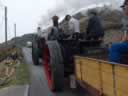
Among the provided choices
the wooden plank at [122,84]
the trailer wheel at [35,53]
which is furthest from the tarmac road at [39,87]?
the wooden plank at [122,84]

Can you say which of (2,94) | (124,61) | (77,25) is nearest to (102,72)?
(124,61)

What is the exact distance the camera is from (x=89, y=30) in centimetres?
788

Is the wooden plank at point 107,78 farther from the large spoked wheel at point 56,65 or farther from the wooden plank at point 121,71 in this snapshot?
the large spoked wheel at point 56,65

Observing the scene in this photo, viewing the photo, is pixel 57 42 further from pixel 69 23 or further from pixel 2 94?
pixel 2 94

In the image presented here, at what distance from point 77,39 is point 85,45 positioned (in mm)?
223

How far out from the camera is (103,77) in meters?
4.62

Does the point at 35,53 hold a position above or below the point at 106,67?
above

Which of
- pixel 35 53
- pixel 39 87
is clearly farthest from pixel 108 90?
pixel 35 53

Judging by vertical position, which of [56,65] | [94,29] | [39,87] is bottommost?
[39,87]

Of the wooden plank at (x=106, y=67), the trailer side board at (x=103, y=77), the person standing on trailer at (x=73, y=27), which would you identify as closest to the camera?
the trailer side board at (x=103, y=77)

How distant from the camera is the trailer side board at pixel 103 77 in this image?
398 cm

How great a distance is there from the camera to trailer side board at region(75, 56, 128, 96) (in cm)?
398

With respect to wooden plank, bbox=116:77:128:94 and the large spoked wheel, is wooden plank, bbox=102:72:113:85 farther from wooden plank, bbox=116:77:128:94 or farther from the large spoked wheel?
the large spoked wheel

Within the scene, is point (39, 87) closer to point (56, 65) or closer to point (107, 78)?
point (56, 65)
